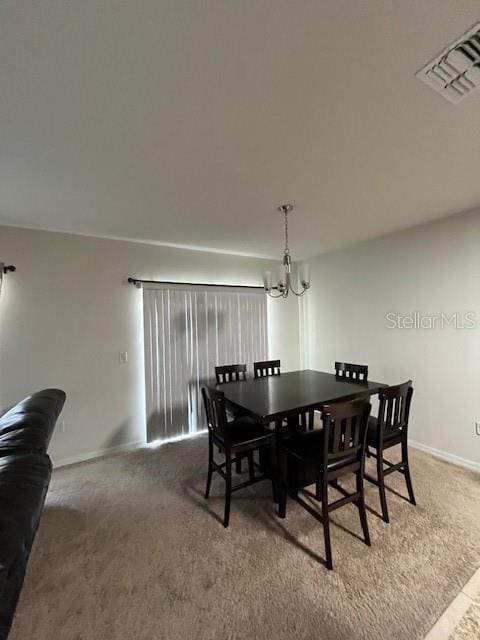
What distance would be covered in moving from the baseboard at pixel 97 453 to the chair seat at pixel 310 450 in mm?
2104

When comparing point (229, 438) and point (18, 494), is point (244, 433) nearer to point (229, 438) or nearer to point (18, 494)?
point (229, 438)

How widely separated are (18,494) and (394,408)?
2.25 meters

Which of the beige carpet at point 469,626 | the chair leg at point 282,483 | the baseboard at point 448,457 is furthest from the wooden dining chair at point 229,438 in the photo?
the baseboard at point 448,457

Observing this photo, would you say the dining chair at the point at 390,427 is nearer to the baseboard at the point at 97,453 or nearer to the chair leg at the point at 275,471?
the chair leg at the point at 275,471

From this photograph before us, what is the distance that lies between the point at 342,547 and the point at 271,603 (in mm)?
600

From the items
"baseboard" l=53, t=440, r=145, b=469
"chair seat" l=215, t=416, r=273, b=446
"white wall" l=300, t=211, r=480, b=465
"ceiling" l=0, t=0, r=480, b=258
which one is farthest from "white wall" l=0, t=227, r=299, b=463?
"white wall" l=300, t=211, r=480, b=465

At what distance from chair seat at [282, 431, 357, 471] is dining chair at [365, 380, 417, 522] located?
292 mm

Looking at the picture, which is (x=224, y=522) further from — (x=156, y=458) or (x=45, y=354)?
(x=45, y=354)

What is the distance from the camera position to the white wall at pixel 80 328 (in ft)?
9.15

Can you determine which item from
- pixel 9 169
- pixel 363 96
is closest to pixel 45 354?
pixel 9 169

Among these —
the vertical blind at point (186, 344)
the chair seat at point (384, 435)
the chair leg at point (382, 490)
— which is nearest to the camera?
the chair leg at point (382, 490)

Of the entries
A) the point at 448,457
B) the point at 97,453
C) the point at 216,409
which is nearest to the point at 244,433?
the point at 216,409

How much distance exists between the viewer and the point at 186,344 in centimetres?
365

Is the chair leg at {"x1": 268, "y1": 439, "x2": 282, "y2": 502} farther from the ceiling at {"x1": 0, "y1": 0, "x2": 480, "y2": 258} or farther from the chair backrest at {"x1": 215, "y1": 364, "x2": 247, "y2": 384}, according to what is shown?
the ceiling at {"x1": 0, "y1": 0, "x2": 480, "y2": 258}
